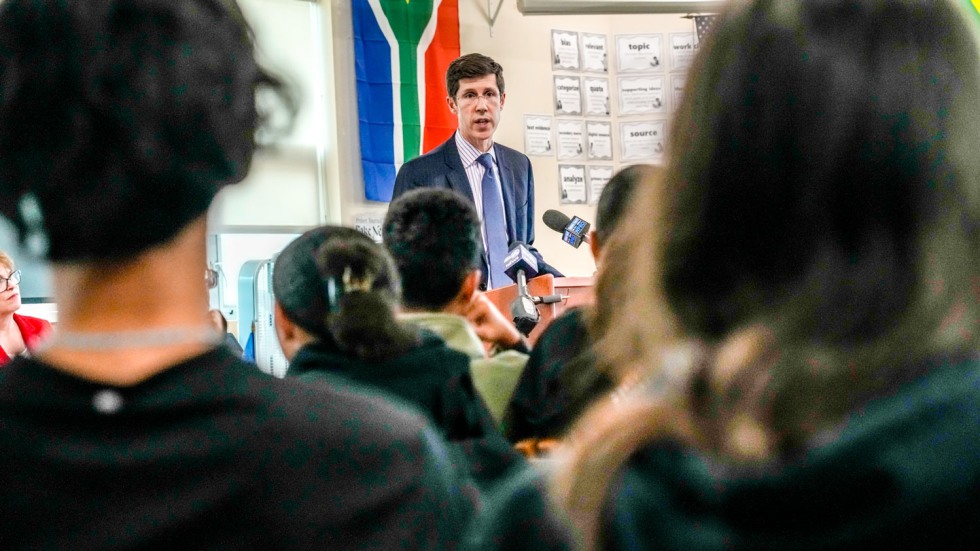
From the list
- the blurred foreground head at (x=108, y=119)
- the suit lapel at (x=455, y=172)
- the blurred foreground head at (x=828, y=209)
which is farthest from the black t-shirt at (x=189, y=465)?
the suit lapel at (x=455, y=172)

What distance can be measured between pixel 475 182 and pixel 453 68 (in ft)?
1.97

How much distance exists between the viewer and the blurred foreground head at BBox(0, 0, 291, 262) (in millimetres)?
646

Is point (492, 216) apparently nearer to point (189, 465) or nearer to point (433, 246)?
point (433, 246)

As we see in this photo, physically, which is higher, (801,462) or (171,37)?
(171,37)

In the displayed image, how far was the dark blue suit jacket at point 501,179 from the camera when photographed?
14.9ft

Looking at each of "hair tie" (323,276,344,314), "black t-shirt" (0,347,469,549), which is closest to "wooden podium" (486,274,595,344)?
"hair tie" (323,276,344,314)

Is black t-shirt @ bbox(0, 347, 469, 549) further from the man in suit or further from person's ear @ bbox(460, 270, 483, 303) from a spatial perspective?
the man in suit

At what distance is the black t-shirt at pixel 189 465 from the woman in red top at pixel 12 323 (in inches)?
122

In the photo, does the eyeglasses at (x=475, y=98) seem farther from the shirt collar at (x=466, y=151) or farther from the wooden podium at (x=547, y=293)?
the wooden podium at (x=547, y=293)

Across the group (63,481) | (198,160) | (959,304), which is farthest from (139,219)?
(959,304)

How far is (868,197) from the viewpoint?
1.67 ft

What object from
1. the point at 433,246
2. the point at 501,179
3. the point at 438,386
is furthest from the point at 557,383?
the point at 501,179

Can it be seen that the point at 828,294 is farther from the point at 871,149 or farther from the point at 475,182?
the point at 475,182

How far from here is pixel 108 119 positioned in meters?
0.65
